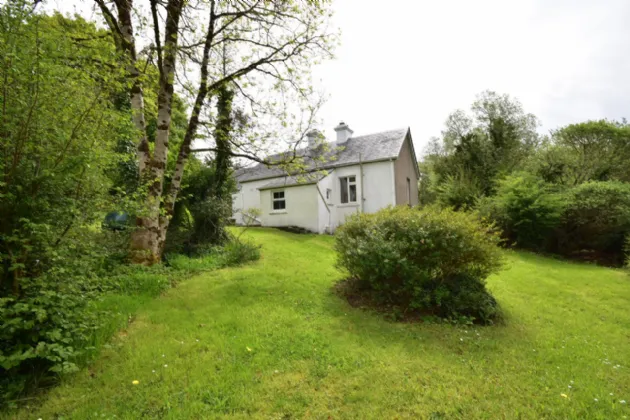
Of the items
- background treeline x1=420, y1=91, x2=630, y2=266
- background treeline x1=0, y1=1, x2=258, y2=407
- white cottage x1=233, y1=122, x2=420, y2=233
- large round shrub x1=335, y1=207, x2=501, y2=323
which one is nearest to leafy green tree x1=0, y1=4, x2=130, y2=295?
background treeline x1=0, y1=1, x2=258, y2=407

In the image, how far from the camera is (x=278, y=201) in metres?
18.4

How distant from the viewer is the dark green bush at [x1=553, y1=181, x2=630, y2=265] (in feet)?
43.4

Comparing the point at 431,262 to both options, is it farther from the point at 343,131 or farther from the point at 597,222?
the point at 343,131

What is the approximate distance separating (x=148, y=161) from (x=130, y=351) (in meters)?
4.73

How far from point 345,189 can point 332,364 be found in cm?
1574

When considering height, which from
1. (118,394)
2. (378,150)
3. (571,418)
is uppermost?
(378,150)

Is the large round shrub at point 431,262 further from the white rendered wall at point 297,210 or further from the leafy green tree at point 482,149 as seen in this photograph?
the leafy green tree at point 482,149

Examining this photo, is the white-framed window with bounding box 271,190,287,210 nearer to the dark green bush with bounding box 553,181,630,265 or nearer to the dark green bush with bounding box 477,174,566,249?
the dark green bush with bounding box 477,174,566,249

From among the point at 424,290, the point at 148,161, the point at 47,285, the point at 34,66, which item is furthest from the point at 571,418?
the point at 148,161

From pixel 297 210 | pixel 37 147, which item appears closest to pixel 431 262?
pixel 37 147

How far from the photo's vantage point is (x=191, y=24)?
8.31m

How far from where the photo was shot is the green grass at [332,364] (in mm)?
2969

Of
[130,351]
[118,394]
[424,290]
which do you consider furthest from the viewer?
[424,290]

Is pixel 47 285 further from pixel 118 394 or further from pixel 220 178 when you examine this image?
pixel 220 178
